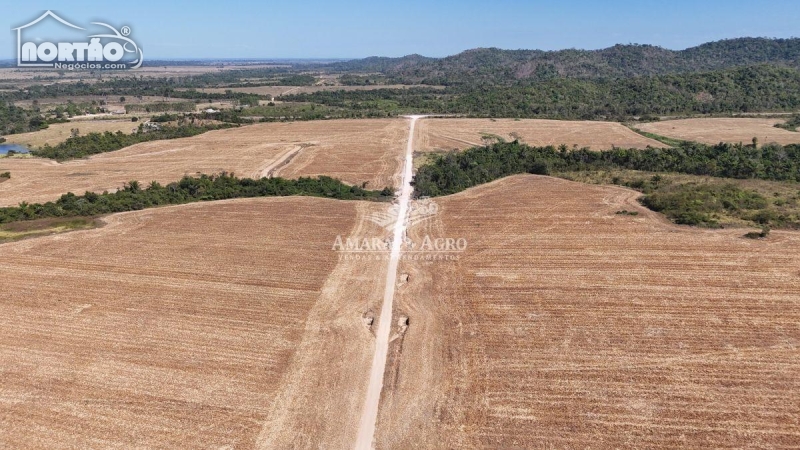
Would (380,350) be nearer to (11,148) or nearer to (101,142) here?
(101,142)

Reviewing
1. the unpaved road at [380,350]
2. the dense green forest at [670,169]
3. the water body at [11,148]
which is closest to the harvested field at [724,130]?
the dense green forest at [670,169]

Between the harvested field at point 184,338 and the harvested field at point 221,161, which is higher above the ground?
the harvested field at point 221,161

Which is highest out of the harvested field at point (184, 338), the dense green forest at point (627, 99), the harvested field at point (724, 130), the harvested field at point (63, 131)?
the dense green forest at point (627, 99)

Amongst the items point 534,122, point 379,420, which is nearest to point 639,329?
point 379,420

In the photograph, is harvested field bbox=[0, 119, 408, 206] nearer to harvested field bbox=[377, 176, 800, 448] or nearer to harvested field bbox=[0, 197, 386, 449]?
harvested field bbox=[0, 197, 386, 449]

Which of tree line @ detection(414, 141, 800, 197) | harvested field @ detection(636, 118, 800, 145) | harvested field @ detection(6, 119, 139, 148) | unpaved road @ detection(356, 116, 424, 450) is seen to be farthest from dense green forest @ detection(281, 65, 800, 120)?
unpaved road @ detection(356, 116, 424, 450)

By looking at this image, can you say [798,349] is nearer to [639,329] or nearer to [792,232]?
[639,329]

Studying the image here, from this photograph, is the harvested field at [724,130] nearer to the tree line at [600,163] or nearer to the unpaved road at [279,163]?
the tree line at [600,163]
